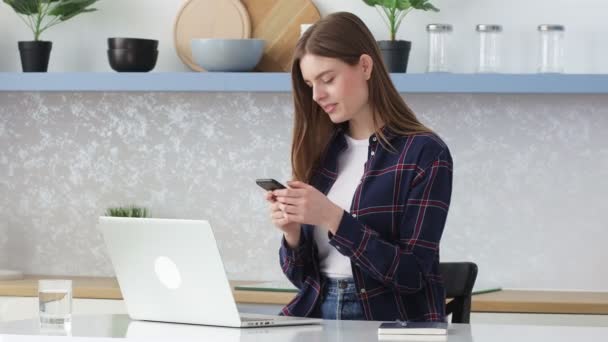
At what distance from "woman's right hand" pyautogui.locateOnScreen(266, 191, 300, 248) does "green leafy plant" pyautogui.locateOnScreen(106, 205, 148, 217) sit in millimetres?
1757

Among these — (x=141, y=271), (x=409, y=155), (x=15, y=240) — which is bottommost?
(x=15, y=240)

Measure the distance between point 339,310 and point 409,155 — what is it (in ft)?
1.19

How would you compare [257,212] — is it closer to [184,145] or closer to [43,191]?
[184,145]

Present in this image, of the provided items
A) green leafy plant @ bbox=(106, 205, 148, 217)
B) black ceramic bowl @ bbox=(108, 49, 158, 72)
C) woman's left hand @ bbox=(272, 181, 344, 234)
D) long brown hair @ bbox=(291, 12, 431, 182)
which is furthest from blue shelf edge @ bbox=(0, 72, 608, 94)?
woman's left hand @ bbox=(272, 181, 344, 234)

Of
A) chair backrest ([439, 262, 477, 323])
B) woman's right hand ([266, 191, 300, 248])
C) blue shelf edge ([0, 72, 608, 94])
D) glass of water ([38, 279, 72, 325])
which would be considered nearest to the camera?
glass of water ([38, 279, 72, 325])

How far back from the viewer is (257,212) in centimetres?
409

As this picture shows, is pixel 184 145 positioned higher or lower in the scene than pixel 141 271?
lower

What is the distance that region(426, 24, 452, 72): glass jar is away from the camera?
3.76 metres

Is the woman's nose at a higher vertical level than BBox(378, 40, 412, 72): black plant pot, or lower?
higher

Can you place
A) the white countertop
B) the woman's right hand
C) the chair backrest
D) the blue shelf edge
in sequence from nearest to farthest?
the white countertop, the woman's right hand, the chair backrest, the blue shelf edge

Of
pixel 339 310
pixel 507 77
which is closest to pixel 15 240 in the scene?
pixel 507 77

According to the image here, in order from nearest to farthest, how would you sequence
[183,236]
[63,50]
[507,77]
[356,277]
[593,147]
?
[183,236], [356,277], [507,77], [593,147], [63,50]

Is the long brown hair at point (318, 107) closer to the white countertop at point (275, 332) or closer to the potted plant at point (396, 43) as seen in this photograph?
the white countertop at point (275, 332)

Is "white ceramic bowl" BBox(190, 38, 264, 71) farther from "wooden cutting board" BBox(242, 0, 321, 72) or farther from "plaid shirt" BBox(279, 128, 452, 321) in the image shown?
"plaid shirt" BBox(279, 128, 452, 321)
